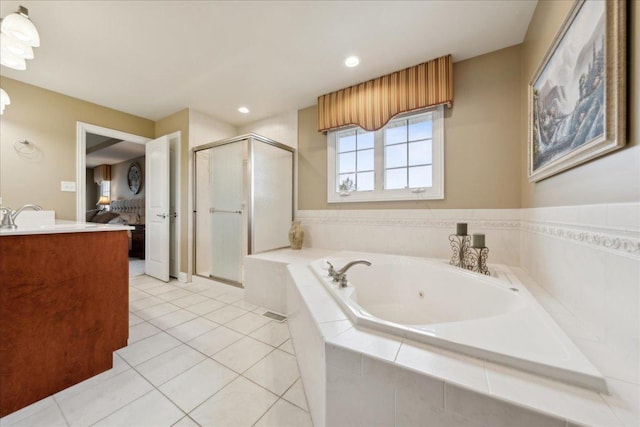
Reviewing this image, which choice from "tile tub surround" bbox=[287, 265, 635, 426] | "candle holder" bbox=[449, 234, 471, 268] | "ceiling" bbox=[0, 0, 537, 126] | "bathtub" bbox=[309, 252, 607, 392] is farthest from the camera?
"candle holder" bbox=[449, 234, 471, 268]

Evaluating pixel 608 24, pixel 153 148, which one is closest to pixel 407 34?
pixel 608 24

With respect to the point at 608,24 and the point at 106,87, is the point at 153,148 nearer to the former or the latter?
the point at 106,87

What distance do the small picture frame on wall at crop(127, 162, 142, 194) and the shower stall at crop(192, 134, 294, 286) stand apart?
3726mm

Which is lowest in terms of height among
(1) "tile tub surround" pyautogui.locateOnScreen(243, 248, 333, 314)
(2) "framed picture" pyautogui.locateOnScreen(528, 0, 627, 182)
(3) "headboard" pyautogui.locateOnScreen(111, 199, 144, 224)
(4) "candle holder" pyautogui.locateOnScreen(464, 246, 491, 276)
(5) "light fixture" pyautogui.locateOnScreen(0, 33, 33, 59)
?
(1) "tile tub surround" pyautogui.locateOnScreen(243, 248, 333, 314)

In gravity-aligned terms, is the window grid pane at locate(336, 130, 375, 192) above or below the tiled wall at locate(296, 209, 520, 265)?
above

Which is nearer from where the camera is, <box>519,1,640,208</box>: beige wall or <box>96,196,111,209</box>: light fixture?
<box>519,1,640,208</box>: beige wall

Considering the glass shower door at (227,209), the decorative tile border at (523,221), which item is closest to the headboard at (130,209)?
the glass shower door at (227,209)

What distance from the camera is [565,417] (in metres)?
0.49

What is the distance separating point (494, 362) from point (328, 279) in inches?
33.0

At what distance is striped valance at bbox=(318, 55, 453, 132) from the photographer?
1.96 metres

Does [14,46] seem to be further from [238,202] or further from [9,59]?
[238,202]

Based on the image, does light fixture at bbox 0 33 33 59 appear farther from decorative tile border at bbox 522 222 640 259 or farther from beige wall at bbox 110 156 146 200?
beige wall at bbox 110 156 146 200

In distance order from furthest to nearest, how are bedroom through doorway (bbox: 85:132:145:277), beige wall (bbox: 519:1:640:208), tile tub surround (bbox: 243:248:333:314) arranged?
bedroom through doorway (bbox: 85:132:145:277) < tile tub surround (bbox: 243:248:333:314) < beige wall (bbox: 519:1:640:208)

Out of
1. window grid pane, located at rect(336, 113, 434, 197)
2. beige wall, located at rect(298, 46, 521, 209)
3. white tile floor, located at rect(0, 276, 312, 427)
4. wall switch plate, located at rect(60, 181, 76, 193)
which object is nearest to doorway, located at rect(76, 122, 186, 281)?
wall switch plate, located at rect(60, 181, 76, 193)
